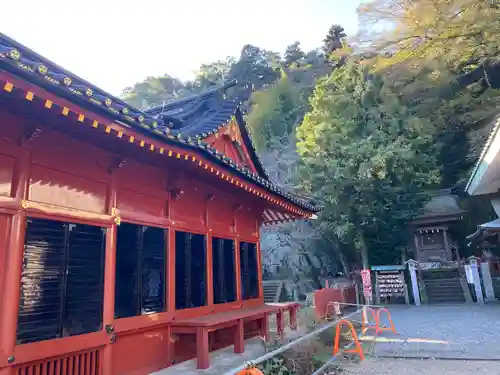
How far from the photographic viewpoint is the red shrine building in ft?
12.8

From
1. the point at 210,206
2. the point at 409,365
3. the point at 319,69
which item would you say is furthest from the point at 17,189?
the point at 319,69

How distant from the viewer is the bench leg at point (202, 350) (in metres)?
5.77

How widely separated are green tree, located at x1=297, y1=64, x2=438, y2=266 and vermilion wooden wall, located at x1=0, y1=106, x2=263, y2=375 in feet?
49.5

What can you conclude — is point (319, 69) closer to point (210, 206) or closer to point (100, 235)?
point (210, 206)

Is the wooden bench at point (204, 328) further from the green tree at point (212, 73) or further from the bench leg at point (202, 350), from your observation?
the green tree at point (212, 73)

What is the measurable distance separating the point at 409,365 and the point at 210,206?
5.13m

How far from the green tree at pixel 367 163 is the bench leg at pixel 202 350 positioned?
16.4m

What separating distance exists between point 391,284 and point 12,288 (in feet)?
66.5

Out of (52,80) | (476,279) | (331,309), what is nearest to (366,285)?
(331,309)

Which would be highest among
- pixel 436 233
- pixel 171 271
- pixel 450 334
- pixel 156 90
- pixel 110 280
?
pixel 156 90

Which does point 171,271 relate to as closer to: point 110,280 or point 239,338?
point 110,280

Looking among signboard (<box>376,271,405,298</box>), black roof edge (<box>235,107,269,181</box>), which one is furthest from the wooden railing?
signboard (<box>376,271,405,298</box>)

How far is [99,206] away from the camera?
5.25 m

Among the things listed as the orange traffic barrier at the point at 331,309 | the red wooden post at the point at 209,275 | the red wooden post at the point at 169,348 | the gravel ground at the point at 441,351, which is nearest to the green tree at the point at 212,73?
the orange traffic barrier at the point at 331,309
